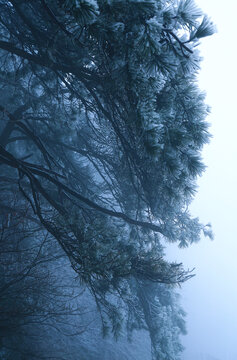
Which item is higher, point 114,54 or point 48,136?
point 48,136

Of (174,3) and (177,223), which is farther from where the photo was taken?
(177,223)

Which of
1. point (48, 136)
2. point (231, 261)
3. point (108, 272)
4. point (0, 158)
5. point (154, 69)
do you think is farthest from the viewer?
point (231, 261)

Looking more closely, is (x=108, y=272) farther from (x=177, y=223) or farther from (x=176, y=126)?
(x=177, y=223)

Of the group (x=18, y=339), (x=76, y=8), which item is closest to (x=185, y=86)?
(x=76, y=8)

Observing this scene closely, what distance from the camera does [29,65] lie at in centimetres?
473

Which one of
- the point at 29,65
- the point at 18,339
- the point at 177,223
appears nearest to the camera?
the point at 177,223

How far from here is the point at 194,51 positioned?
77.1 inches

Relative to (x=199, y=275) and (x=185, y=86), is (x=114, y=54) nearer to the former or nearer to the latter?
(x=185, y=86)

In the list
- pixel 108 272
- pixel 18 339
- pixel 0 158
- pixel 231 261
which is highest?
pixel 231 261

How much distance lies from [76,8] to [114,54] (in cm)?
68

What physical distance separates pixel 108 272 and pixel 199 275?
79.3 m

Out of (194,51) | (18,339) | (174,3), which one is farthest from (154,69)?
(18,339)

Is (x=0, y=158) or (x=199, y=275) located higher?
(x=199, y=275)

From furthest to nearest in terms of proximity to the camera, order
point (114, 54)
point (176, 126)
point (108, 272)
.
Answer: point (108, 272) < point (176, 126) < point (114, 54)
